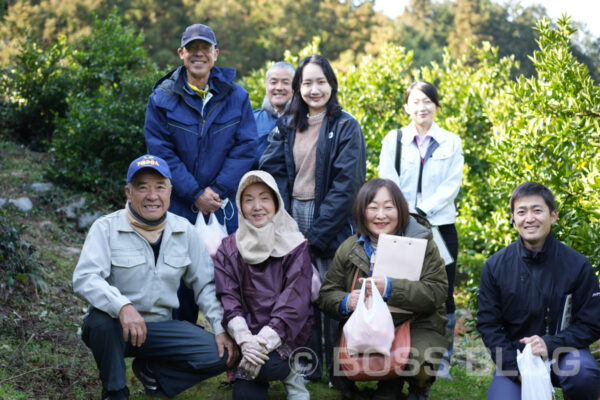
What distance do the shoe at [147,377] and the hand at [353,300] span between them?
4.15ft

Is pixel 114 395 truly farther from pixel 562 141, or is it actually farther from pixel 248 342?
pixel 562 141

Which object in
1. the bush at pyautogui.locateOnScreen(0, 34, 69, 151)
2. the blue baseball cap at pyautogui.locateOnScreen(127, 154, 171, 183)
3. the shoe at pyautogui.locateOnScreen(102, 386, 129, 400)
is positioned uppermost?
the bush at pyautogui.locateOnScreen(0, 34, 69, 151)

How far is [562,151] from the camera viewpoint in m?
4.59

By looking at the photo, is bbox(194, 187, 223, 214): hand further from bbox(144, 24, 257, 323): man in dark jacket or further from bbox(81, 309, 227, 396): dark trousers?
bbox(81, 309, 227, 396): dark trousers

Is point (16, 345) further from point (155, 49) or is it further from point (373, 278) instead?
point (155, 49)

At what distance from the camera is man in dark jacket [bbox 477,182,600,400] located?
3135 mm

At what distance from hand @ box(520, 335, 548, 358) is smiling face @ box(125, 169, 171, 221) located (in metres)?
2.15

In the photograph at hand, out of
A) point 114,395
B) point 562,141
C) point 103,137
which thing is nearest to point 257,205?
point 114,395

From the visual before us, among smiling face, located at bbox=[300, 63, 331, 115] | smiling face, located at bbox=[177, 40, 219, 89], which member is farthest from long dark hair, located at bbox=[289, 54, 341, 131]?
smiling face, located at bbox=[177, 40, 219, 89]

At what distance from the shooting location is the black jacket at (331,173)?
3811 mm

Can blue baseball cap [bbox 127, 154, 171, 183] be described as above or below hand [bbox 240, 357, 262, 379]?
above

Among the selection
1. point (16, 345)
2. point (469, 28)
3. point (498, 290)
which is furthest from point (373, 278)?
point (469, 28)

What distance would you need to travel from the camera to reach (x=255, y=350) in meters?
3.21

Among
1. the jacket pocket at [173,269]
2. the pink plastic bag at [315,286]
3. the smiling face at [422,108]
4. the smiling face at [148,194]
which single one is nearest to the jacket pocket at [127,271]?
the jacket pocket at [173,269]
